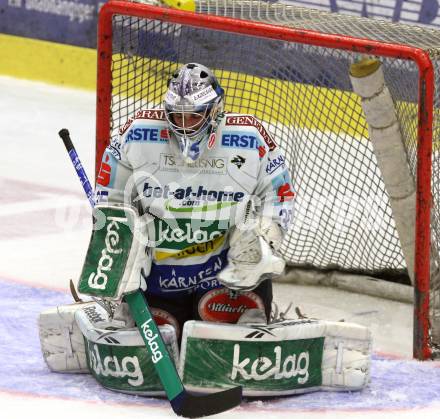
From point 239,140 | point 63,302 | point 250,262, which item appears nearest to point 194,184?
point 239,140

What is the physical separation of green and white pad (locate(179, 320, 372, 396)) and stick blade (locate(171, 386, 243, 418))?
13 cm

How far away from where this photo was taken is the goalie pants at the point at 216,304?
4.09 meters

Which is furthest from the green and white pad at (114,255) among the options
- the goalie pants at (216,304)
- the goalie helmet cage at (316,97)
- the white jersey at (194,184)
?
the goalie helmet cage at (316,97)

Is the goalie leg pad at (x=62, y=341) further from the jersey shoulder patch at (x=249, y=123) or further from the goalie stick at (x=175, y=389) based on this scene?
the jersey shoulder patch at (x=249, y=123)

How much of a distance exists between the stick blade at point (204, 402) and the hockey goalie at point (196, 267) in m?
0.13

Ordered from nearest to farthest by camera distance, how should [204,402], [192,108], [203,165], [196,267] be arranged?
1. [204,402]
2. [192,108]
3. [203,165]
4. [196,267]

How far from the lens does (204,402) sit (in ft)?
12.2

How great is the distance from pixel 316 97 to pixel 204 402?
2192mm

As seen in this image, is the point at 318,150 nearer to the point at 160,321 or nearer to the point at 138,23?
the point at 138,23

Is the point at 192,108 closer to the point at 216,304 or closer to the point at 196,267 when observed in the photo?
the point at 196,267

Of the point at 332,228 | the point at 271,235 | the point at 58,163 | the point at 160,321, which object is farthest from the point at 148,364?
the point at 58,163

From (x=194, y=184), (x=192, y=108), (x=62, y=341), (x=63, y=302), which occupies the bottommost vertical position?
(x=63, y=302)

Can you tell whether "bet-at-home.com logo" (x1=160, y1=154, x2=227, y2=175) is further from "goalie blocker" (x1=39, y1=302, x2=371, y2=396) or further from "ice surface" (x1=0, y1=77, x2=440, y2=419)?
"ice surface" (x1=0, y1=77, x2=440, y2=419)

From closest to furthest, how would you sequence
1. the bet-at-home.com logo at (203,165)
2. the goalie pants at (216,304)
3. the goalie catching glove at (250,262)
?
the goalie catching glove at (250,262), the bet-at-home.com logo at (203,165), the goalie pants at (216,304)
